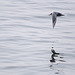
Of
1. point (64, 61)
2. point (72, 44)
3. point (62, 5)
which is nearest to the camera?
point (64, 61)

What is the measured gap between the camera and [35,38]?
2153cm

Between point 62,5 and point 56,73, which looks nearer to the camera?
point 56,73

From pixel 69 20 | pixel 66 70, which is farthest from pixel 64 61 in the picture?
pixel 69 20

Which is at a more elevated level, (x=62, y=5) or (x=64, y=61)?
(x=62, y=5)

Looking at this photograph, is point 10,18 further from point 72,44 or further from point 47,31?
point 72,44

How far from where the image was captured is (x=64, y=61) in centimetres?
1870

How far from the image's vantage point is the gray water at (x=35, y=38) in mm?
18000

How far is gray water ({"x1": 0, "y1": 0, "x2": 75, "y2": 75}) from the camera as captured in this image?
59.1ft

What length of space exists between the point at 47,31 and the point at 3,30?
217cm

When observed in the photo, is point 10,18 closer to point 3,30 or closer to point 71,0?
point 3,30

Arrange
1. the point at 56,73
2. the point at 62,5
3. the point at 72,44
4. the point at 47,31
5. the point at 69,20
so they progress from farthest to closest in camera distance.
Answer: the point at 62,5, the point at 69,20, the point at 47,31, the point at 72,44, the point at 56,73

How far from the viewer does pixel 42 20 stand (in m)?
24.5

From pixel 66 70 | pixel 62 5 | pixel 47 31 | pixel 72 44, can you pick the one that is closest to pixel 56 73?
pixel 66 70

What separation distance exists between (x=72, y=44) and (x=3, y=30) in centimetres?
381
